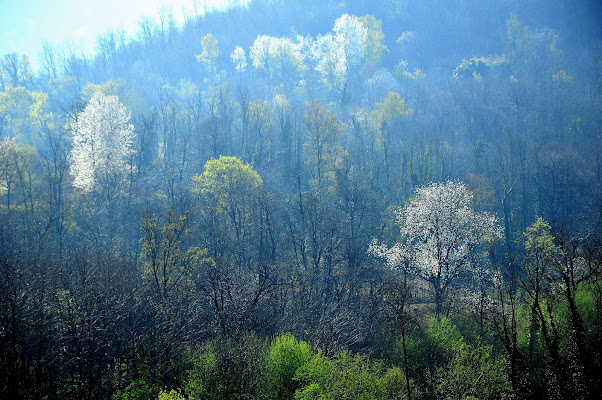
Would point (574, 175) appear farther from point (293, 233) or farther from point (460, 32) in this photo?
point (460, 32)

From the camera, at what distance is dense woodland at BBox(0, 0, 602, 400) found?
19219mm

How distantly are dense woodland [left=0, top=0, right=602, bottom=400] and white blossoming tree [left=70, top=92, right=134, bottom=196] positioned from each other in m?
0.21

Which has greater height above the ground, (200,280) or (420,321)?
(200,280)

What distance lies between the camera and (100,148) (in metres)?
37.5

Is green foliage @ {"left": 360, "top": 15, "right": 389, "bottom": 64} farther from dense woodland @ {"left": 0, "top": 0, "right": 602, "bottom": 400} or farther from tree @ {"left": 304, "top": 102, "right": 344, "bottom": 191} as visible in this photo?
tree @ {"left": 304, "top": 102, "right": 344, "bottom": 191}

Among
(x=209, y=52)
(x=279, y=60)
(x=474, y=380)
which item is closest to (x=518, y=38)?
(x=279, y=60)

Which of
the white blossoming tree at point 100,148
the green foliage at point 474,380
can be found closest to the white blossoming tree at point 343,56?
the white blossoming tree at point 100,148

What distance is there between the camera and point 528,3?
3472 inches

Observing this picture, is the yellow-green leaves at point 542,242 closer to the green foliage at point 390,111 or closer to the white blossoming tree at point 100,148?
the green foliage at point 390,111

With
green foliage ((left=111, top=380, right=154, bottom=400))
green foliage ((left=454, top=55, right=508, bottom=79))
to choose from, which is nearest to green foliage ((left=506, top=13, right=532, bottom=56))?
green foliage ((left=454, top=55, right=508, bottom=79))

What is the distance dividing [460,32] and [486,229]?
74.3 meters

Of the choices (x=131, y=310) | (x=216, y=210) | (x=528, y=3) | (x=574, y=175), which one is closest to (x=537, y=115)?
(x=574, y=175)

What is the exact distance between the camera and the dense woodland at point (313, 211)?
63.1 ft

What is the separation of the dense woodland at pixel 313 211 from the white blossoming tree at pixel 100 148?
205 mm
